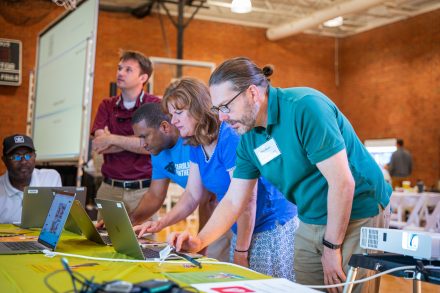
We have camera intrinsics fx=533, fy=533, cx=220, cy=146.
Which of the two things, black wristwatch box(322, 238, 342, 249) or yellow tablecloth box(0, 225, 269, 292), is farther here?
black wristwatch box(322, 238, 342, 249)

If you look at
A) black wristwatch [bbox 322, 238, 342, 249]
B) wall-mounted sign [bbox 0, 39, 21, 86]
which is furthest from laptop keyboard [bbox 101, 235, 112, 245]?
wall-mounted sign [bbox 0, 39, 21, 86]

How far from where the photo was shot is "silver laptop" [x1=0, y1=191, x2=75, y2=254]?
5.74 feet

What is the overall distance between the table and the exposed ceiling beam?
793cm

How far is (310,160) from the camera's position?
158 cm

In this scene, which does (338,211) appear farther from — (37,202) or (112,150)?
(112,150)

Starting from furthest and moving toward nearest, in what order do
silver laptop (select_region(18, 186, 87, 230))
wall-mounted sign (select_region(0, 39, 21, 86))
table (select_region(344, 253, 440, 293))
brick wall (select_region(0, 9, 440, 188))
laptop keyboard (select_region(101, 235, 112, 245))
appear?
brick wall (select_region(0, 9, 440, 188))
wall-mounted sign (select_region(0, 39, 21, 86))
silver laptop (select_region(18, 186, 87, 230))
laptop keyboard (select_region(101, 235, 112, 245))
table (select_region(344, 253, 440, 293))

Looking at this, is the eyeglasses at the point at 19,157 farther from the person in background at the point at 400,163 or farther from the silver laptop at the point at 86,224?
the person in background at the point at 400,163

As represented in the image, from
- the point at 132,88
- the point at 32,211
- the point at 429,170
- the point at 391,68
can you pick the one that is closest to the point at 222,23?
the point at 391,68

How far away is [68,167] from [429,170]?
8.06 meters

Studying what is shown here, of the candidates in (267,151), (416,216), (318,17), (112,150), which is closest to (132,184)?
(112,150)

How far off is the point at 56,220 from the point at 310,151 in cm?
91

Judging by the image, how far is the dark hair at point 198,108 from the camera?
2.06 meters

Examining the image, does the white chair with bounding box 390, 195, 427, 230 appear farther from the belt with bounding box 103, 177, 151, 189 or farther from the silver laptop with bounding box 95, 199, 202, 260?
the silver laptop with bounding box 95, 199, 202, 260

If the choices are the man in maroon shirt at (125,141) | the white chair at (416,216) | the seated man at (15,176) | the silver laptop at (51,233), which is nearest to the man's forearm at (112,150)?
the man in maroon shirt at (125,141)
